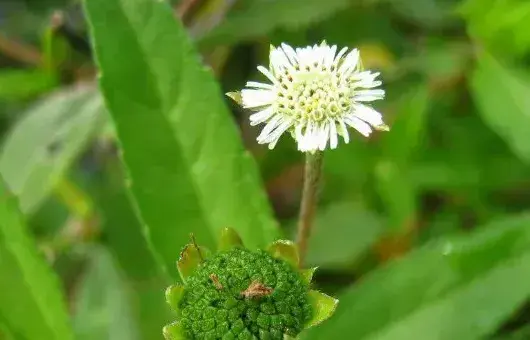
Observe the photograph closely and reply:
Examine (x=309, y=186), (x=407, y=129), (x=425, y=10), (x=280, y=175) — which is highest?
(x=425, y=10)

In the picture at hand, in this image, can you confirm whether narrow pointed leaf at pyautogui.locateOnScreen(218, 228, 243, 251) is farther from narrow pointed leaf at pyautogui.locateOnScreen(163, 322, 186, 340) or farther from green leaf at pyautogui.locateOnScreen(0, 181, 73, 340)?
green leaf at pyautogui.locateOnScreen(0, 181, 73, 340)

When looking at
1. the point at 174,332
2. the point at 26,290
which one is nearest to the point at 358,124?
the point at 174,332

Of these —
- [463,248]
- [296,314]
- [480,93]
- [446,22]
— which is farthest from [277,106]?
[446,22]

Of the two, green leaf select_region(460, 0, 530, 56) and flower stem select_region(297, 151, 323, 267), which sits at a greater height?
green leaf select_region(460, 0, 530, 56)

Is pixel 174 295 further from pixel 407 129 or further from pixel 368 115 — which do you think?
pixel 407 129

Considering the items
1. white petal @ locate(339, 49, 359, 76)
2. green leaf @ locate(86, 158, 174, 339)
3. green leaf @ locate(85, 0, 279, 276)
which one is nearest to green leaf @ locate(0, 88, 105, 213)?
green leaf @ locate(86, 158, 174, 339)

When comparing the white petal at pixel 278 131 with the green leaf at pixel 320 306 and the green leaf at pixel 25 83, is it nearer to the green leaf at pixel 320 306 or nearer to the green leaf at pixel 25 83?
the green leaf at pixel 320 306

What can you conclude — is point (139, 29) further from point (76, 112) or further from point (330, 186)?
point (330, 186)
